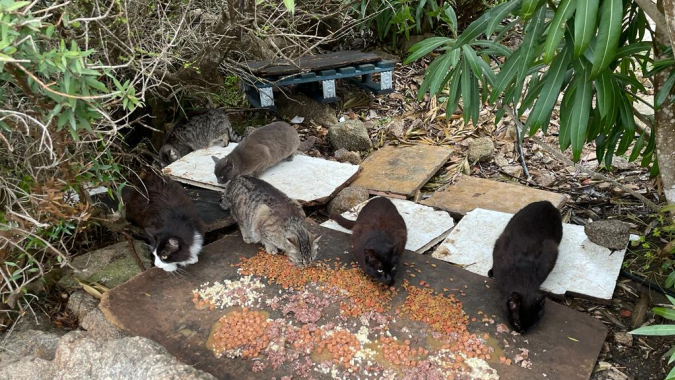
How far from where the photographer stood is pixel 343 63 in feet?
24.3

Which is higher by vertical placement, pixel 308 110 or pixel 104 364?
pixel 104 364

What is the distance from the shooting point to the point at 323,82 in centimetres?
742

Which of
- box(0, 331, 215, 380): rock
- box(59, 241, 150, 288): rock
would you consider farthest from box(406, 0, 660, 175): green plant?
box(59, 241, 150, 288): rock

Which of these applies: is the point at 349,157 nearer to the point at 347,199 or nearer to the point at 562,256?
the point at 347,199

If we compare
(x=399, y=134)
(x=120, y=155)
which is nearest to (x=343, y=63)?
(x=399, y=134)

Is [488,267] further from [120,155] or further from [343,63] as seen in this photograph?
[343,63]

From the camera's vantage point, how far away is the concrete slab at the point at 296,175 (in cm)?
572

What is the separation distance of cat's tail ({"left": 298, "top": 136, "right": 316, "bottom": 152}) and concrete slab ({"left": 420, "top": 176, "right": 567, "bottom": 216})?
6.45ft

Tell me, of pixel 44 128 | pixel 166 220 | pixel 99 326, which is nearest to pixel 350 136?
pixel 166 220

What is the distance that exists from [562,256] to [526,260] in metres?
0.78

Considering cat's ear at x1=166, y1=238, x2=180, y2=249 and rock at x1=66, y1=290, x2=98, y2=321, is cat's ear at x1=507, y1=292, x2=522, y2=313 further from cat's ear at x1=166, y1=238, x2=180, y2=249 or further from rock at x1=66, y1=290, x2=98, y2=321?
rock at x1=66, y1=290, x2=98, y2=321

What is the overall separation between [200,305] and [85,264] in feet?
4.50

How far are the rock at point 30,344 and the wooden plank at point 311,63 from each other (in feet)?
13.4

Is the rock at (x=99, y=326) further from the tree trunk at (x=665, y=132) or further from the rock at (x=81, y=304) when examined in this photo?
the tree trunk at (x=665, y=132)
